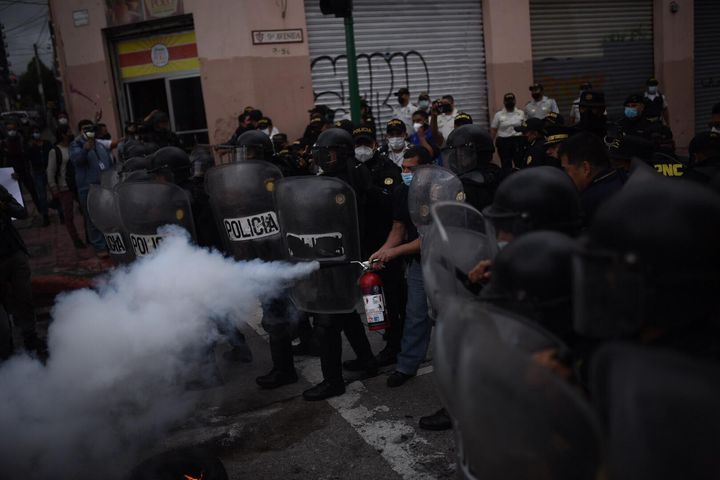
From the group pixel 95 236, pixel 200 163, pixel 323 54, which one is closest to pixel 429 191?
pixel 200 163

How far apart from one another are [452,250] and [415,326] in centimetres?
Result: 231

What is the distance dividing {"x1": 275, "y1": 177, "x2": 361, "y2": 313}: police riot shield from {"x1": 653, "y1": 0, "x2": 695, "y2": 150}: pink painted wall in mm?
13707

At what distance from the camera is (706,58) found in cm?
1659

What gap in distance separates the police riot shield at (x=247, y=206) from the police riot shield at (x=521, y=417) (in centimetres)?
333

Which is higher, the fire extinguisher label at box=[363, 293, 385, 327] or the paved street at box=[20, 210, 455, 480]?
the fire extinguisher label at box=[363, 293, 385, 327]

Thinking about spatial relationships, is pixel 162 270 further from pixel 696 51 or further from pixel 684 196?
pixel 696 51

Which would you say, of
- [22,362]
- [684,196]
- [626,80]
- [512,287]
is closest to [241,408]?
[22,362]

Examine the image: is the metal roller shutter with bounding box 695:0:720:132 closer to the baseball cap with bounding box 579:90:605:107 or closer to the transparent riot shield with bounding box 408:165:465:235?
the baseball cap with bounding box 579:90:605:107

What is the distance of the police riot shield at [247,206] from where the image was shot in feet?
15.9

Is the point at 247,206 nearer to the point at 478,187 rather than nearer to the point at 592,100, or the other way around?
the point at 478,187

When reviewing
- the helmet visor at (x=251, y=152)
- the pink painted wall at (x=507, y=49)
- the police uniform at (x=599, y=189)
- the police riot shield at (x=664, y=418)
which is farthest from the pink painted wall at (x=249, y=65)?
the police riot shield at (x=664, y=418)

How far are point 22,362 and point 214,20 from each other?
883 cm

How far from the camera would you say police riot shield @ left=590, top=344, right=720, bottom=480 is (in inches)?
53.0

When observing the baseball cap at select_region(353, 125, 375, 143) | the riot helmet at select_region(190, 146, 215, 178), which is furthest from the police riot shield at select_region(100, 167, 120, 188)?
the baseball cap at select_region(353, 125, 375, 143)
